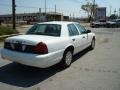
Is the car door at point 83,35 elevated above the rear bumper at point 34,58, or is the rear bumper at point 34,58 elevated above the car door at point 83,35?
the car door at point 83,35

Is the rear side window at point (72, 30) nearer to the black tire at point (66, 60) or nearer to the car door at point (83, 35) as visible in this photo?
the car door at point (83, 35)

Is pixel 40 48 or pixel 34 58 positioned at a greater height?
pixel 40 48

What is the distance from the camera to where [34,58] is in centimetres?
560

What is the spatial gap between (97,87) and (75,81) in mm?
691

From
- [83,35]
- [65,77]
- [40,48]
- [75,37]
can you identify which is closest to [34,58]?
[40,48]

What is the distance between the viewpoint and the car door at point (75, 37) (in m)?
7.36

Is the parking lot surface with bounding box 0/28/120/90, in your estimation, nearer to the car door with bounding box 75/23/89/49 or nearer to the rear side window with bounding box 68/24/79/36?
the car door with bounding box 75/23/89/49

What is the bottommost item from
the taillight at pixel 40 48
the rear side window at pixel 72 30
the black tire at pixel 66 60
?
the black tire at pixel 66 60

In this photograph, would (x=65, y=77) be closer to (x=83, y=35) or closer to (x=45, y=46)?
(x=45, y=46)

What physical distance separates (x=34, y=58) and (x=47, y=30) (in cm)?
170

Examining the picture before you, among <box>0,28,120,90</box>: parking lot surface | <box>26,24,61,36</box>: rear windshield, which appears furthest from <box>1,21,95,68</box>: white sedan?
<box>0,28,120,90</box>: parking lot surface

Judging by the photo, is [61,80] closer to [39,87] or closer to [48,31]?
[39,87]

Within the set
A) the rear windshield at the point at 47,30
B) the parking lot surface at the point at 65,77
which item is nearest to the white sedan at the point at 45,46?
the rear windshield at the point at 47,30

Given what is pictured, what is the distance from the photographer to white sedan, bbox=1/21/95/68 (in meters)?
5.72
